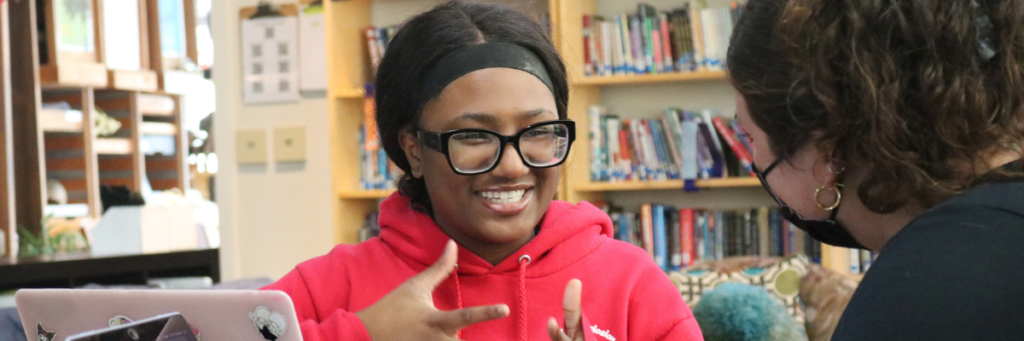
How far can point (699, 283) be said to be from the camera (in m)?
2.25

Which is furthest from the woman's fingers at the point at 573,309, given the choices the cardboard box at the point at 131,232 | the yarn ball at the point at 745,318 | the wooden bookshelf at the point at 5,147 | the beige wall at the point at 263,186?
the wooden bookshelf at the point at 5,147

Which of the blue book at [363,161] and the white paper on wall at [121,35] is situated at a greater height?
the white paper on wall at [121,35]

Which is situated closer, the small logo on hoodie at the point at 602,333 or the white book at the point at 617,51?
the small logo on hoodie at the point at 602,333

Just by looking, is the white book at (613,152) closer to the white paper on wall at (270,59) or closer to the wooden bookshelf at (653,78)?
the wooden bookshelf at (653,78)

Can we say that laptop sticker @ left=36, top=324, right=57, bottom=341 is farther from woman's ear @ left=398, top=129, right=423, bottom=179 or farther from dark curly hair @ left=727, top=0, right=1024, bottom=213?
dark curly hair @ left=727, top=0, right=1024, bottom=213

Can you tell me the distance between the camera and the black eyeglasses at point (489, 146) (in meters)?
1.15

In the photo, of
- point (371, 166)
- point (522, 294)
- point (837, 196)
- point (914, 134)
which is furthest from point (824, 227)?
point (371, 166)

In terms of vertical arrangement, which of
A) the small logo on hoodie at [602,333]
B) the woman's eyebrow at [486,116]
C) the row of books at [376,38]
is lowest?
the small logo on hoodie at [602,333]

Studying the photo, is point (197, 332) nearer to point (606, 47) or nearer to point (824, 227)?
point (824, 227)

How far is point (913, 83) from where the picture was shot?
843 millimetres

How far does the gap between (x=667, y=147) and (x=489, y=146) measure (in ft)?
6.55

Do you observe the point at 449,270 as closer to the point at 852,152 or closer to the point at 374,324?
the point at 374,324

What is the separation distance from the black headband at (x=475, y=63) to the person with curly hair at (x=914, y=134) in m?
0.35

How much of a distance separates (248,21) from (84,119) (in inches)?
123
